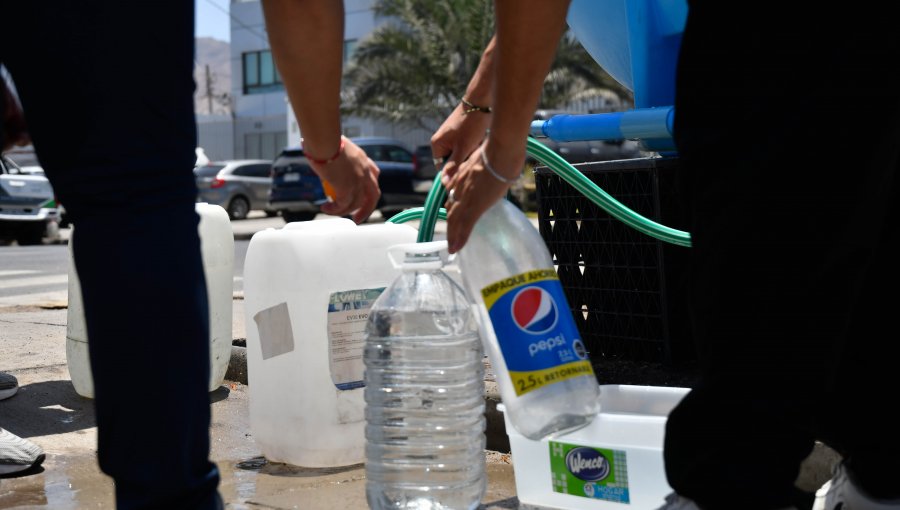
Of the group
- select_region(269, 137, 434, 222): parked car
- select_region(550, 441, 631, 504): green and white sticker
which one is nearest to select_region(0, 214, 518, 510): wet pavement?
select_region(550, 441, 631, 504): green and white sticker

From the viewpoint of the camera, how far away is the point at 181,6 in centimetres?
142

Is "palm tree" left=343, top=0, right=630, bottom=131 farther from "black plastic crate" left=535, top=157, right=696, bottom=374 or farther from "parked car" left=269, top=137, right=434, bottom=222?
"black plastic crate" left=535, top=157, right=696, bottom=374

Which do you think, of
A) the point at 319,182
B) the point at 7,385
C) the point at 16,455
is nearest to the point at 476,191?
the point at 16,455

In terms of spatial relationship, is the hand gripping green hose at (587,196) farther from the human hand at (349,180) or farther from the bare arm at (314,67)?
the bare arm at (314,67)

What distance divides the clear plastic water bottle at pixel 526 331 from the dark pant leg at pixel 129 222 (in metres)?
0.62

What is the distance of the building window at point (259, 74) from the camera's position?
3791cm

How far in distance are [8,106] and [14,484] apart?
51.8 inches

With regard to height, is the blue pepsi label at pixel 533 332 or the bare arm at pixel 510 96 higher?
the bare arm at pixel 510 96

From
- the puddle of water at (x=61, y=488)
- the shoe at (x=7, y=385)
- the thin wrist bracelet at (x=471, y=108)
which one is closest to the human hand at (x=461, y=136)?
the thin wrist bracelet at (x=471, y=108)

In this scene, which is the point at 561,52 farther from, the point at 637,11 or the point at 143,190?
the point at 143,190

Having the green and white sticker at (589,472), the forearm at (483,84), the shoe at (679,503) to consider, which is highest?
the forearm at (483,84)

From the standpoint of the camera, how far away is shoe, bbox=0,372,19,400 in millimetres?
3213

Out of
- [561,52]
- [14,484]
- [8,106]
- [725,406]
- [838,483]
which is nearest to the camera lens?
[725,406]

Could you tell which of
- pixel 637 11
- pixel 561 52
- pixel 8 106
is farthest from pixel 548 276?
pixel 561 52
